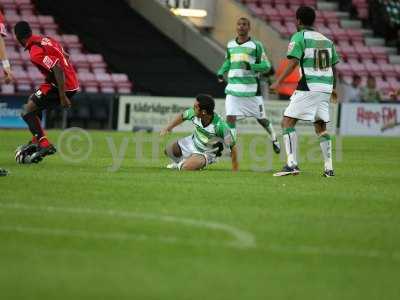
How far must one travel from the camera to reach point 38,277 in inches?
283

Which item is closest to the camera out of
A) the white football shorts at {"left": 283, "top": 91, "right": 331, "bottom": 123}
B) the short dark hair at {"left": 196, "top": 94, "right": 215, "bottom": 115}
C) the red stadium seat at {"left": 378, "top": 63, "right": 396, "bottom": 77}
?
the white football shorts at {"left": 283, "top": 91, "right": 331, "bottom": 123}

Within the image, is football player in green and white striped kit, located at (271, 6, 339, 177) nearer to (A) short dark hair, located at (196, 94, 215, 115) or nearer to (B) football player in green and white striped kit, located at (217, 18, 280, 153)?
(A) short dark hair, located at (196, 94, 215, 115)

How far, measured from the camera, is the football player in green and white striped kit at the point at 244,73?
1933 cm

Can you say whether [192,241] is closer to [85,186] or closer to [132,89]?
[85,186]

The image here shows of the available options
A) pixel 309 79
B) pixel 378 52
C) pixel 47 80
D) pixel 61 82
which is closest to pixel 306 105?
pixel 309 79

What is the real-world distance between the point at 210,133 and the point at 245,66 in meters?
3.53

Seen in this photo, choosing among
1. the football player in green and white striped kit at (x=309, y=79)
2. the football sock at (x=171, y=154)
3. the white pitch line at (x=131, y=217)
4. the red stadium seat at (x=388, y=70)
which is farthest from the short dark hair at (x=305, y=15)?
the red stadium seat at (x=388, y=70)

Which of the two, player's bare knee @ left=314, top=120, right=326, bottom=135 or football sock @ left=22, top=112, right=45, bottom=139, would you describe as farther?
football sock @ left=22, top=112, right=45, bottom=139

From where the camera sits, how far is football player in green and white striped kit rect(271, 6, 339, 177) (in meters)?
15.3

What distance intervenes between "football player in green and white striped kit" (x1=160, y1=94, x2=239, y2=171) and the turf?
0.59 meters

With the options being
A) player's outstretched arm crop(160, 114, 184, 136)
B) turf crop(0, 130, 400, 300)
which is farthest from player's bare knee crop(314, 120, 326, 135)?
player's outstretched arm crop(160, 114, 184, 136)

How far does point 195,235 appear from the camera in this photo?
908 centimetres

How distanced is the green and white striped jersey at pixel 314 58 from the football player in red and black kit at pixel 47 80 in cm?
356

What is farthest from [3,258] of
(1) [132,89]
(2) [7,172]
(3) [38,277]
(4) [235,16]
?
(4) [235,16]
